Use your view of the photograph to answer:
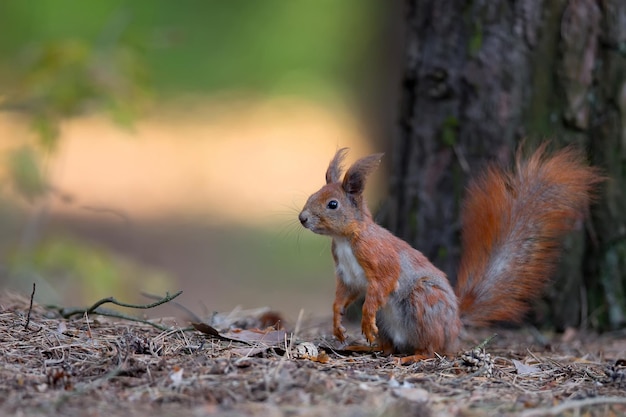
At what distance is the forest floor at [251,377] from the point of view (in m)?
2.02

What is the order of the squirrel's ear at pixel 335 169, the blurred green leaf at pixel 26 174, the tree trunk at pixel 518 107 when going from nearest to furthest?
the squirrel's ear at pixel 335 169 → the tree trunk at pixel 518 107 → the blurred green leaf at pixel 26 174

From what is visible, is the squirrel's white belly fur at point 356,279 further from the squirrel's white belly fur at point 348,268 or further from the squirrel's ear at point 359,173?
the squirrel's ear at point 359,173

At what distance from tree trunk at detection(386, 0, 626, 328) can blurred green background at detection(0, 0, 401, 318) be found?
3.53ft

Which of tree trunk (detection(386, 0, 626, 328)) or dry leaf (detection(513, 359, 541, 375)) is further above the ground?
tree trunk (detection(386, 0, 626, 328))

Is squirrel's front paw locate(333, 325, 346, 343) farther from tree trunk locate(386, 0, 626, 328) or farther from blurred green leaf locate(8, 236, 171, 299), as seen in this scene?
blurred green leaf locate(8, 236, 171, 299)

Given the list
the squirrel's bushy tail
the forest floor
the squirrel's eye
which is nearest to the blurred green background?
the squirrel's eye

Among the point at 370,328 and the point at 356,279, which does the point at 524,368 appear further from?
the point at 356,279

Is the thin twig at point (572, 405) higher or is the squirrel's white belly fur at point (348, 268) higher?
the squirrel's white belly fur at point (348, 268)

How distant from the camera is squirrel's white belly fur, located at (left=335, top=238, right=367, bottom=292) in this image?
2.76 meters

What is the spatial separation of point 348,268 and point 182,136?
1072 centimetres

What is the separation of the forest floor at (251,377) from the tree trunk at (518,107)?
0.78m

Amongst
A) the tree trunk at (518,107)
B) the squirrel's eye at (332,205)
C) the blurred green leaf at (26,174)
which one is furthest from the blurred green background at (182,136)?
the tree trunk at (518,107)

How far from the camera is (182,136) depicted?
13188 millimetres

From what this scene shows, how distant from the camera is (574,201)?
2.99 meters
